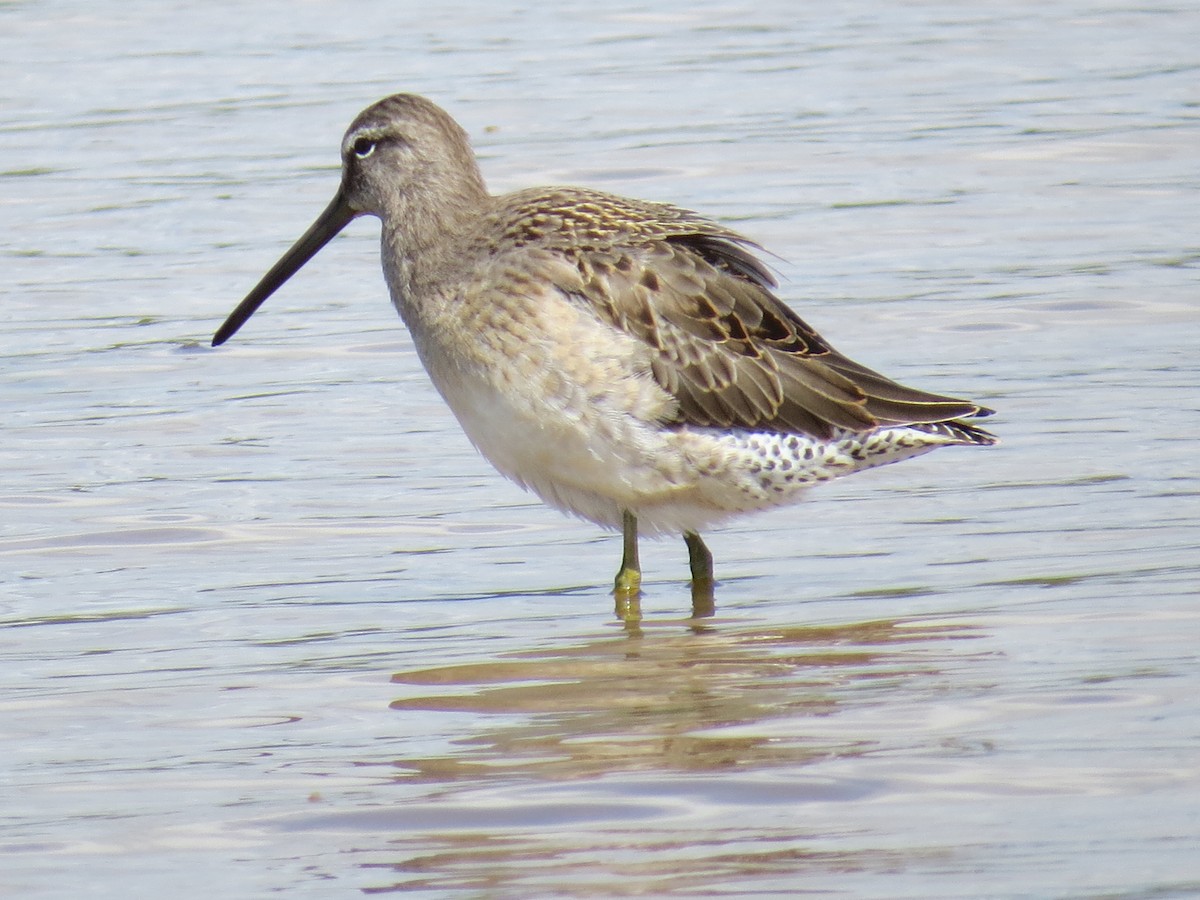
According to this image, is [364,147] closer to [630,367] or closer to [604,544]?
[630,367]

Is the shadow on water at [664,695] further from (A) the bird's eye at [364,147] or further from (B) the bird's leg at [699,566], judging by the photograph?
(A) the bird's eye at [364,147]

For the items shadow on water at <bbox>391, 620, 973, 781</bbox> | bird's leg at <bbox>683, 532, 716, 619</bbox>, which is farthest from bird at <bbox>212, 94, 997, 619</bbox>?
shadow on water at <bbox>391, 620, 973, 781</bbox>

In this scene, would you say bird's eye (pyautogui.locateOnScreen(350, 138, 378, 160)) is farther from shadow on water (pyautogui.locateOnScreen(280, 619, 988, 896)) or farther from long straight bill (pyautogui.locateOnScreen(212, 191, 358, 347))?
shadow on water (pyautogui.locateOnScreen(280, 619, 988, 896))

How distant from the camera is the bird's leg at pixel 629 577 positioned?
5902 mm

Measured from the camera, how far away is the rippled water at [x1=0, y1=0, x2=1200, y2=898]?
400cm

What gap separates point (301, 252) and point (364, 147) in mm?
636

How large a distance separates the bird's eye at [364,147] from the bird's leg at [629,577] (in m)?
1.45

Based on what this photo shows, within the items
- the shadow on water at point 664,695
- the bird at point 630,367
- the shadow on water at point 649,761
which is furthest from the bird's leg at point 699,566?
the shadow on water at point 664,695

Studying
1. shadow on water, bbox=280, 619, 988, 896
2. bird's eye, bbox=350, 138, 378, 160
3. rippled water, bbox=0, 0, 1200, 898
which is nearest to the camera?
shadow on water, bbox=280, 619, 988, 896

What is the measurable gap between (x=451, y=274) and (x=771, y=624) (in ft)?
4.45

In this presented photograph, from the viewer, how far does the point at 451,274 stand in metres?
6.06

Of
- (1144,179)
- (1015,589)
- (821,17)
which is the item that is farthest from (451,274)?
(821,17)

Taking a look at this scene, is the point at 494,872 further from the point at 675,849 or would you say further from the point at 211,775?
the point at 211,775

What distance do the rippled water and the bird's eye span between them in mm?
1043
